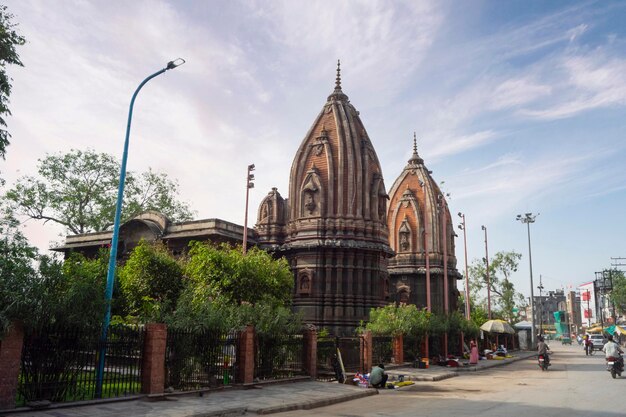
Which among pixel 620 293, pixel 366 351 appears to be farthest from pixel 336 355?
pixel 620 293

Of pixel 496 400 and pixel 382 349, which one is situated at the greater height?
pixel 382 349

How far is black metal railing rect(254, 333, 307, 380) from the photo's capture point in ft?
55.5

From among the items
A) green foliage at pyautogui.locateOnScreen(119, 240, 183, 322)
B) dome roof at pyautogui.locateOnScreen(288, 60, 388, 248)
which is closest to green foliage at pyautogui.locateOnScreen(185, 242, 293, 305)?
green foliage at pyautogui.locateOnScreen(119, 240, 183, 322)

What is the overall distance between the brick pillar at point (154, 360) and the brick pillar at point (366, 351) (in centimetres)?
966

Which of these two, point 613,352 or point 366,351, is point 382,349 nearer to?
point 366,351

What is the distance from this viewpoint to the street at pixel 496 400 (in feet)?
38.4

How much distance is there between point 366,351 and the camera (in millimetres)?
20953

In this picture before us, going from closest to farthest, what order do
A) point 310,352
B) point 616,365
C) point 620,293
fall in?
point 310,352
point 616,365
point 620,293


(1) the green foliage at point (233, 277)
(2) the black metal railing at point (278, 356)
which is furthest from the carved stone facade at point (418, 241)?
(2) the black metal railing at point (278, 356)

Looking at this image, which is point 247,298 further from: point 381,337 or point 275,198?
point 275,198

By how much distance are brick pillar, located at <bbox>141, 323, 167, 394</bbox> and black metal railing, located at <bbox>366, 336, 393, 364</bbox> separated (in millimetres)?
11519

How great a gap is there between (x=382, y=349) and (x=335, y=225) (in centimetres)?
1196

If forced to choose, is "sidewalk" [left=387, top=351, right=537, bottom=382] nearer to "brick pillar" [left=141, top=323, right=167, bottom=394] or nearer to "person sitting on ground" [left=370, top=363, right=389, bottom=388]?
"person sitting on ground" [left=370, top=363, right=389, bottom=388]

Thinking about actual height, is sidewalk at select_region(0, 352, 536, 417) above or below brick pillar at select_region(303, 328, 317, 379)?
below
